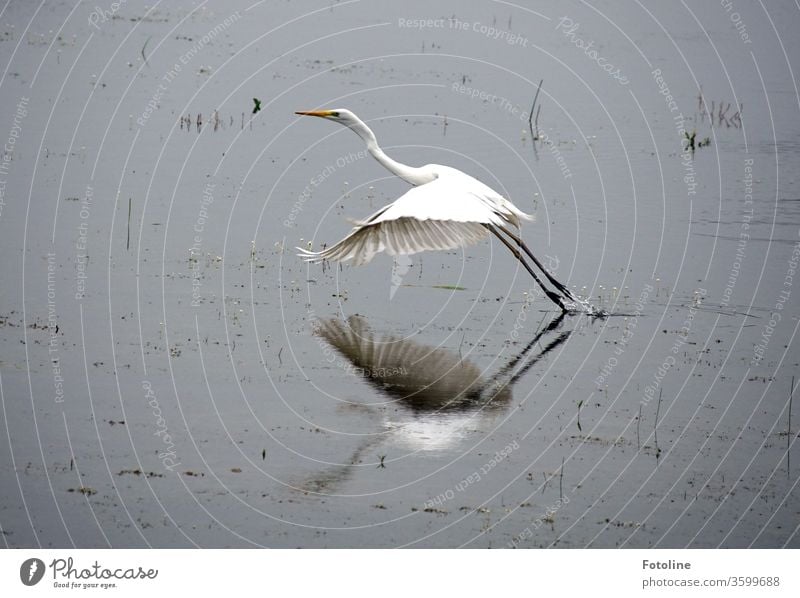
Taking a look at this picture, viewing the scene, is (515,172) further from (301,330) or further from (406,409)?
(406,409)

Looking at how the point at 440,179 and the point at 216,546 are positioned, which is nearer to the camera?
the point at 216,546

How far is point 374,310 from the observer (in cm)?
1031

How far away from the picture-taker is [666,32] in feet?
79.1

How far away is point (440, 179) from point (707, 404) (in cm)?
276

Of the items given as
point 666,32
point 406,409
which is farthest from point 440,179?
point 666,32
